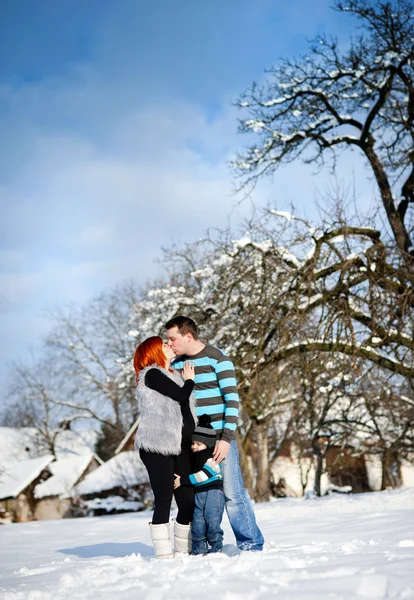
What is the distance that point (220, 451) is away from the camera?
414cm

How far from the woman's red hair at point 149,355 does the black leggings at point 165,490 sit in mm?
616

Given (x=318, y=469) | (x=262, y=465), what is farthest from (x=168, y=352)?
(x=318, y=469)

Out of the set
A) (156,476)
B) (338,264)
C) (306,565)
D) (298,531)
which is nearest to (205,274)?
(338,264)

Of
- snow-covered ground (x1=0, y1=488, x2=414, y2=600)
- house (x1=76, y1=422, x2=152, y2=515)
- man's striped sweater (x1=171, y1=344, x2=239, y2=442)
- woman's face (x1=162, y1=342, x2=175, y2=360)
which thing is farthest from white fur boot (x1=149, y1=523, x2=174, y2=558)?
house (x1=76, y1=422, x2=152, y2=515)

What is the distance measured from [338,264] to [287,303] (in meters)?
1.04

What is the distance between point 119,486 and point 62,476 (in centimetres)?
645

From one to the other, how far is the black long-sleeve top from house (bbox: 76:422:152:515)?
22625 mm

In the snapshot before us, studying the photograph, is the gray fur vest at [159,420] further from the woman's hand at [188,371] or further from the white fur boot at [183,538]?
the white fur boot at [183,538]

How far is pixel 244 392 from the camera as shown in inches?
437

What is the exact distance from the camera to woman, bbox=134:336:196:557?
4.13 meters

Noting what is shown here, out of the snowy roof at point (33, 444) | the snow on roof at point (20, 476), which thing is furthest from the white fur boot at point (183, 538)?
the snowy roof at point (33, 444)

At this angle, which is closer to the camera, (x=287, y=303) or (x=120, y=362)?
(x=287, y=303)

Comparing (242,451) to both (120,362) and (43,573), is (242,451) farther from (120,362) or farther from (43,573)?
(43,573)

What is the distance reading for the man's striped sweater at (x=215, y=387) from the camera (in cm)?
429
